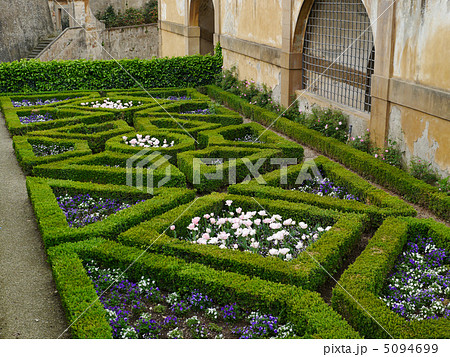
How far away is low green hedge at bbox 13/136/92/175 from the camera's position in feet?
30.4

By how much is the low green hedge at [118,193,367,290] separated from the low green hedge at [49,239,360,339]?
9.2 inches

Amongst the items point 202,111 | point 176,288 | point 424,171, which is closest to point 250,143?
point 424,171

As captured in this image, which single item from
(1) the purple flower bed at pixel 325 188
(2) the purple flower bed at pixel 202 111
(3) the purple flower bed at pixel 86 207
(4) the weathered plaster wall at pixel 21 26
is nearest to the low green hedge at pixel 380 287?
(1) the purple flower bed at pixel 325 188

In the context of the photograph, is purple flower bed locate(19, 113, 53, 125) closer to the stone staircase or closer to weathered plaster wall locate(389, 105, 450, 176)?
weathered plaster wall locate(389, 105, 450, 176)

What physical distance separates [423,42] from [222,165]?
367 centimetres

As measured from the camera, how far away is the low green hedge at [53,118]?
11.6 metres

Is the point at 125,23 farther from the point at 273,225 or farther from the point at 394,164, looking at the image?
the point at 273,225

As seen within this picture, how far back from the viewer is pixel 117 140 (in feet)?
34.3

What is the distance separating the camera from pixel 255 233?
21.2 feet

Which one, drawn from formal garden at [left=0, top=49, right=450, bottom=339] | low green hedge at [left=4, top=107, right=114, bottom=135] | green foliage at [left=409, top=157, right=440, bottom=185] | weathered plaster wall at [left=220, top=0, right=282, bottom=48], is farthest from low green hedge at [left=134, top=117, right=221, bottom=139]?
green foliage at [left=409, top=157, right=440, bottom=185]

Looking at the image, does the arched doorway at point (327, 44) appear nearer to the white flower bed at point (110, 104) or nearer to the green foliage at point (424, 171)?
the green foliage at point (424, 171)

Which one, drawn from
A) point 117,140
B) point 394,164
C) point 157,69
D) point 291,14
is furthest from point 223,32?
point 394,164

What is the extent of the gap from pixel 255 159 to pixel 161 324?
4.68m

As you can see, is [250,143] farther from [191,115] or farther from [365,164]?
[191,115]
